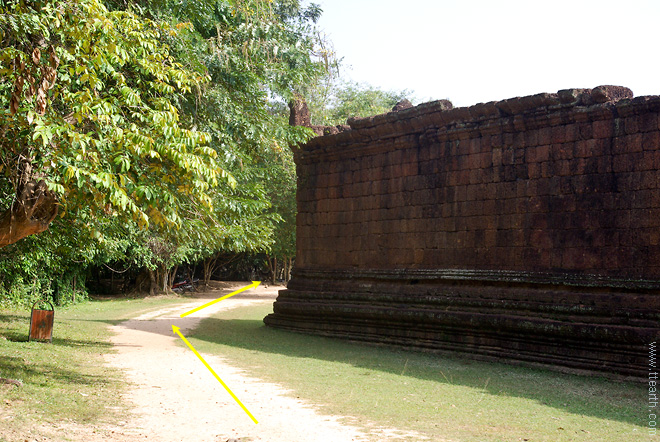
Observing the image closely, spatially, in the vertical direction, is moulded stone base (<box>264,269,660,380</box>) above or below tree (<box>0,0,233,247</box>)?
below

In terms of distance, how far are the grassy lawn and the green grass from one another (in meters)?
1.95

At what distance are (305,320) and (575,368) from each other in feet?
19.1

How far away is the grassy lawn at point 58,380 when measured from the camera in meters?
5.00

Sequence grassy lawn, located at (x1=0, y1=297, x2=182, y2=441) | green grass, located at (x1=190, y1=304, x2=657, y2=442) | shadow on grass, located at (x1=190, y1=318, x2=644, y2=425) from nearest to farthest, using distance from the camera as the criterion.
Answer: grassy lawn, located at (x1=0, y1=297, x2=182, y2=441) < green grass, located at (x1=190, y1=304, x2=657, y2=442) < shadow on grass, located at (x1=190, y1=318, x2=644, y2=425)

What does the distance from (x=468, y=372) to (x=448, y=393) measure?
1.50 m

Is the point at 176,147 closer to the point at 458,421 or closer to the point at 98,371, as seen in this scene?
the point at 98,371

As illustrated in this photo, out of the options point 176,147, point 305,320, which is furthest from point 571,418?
point 305,320

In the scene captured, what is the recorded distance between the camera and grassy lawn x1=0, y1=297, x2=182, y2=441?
500 centimetres

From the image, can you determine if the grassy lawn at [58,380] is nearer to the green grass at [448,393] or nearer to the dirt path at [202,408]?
the dirt path at [202,408]

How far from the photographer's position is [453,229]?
404 inches

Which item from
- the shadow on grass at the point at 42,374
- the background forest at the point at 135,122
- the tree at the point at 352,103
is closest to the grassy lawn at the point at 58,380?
the shadow on grass at the point at 42,374

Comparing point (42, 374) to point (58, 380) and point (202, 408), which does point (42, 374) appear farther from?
point (202, 408)

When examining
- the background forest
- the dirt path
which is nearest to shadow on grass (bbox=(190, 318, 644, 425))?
the dirt path

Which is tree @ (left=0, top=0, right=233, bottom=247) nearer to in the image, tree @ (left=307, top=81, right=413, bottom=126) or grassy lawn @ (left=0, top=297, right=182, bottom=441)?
grassy lawn @ (left=0, top=297, right=182, bottom=441)
